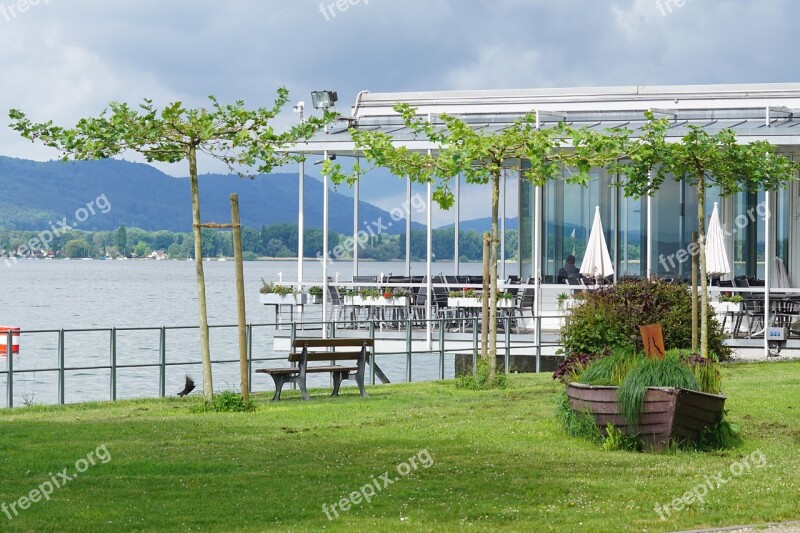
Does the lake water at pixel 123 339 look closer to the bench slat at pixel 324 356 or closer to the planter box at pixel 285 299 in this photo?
the planter box at pixel 285 299

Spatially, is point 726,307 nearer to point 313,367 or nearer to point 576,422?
point 313,367

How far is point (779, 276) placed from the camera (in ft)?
84.7

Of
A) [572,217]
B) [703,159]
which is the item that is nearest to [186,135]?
[703,159]

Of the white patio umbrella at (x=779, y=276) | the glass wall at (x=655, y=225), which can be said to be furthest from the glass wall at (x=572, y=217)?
the white patio umbrella at (x=779, y=276)

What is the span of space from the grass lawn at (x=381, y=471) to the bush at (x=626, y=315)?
284 centimetres

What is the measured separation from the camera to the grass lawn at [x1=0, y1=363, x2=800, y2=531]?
876 cm

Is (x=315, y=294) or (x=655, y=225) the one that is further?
(x=655, y=225)

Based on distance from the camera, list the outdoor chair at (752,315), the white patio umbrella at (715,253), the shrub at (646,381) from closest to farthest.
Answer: the shrub at (646,381)
the white patio umbrella at (715,253)
the outdoor chair at (752,315)

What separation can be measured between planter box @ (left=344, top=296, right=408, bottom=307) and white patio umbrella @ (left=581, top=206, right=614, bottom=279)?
3.48 metres

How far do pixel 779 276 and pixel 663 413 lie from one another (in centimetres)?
1525

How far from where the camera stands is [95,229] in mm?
145000

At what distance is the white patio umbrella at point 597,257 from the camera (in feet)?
80.0

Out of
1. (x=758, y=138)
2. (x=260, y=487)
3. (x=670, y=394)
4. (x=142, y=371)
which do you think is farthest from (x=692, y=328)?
Result: (x=142, y=371)

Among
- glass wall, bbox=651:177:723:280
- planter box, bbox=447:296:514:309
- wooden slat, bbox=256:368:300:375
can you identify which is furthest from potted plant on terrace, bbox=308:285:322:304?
wooden slat, bbox=256:368:300:375
